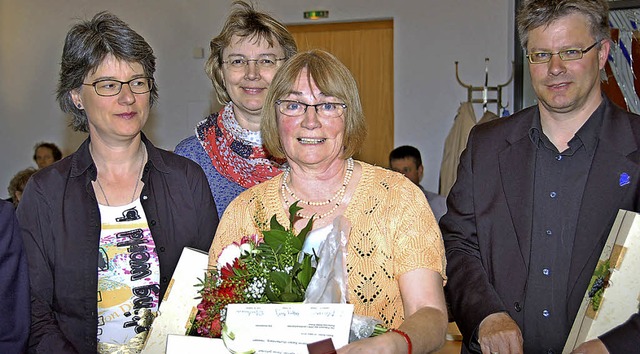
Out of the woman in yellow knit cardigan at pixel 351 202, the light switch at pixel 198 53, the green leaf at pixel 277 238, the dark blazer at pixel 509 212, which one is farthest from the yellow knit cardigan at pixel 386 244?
the light switch at pixel 198 53

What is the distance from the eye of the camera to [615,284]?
2.04 m

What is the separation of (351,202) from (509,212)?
1.86ft

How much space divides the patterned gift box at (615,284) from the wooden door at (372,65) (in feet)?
20.4

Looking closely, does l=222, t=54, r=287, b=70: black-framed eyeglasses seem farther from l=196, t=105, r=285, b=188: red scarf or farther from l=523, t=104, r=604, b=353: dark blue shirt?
l=523, t=104, r=604, b=353: dark blue shirt

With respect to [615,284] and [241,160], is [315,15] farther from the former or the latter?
[615,284]

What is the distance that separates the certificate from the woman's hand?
2 cm

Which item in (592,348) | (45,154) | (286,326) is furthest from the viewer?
(45,154)

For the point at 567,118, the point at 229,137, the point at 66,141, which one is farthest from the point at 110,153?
the point at 66,141

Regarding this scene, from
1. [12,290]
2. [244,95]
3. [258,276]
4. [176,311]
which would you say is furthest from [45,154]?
[258,276]

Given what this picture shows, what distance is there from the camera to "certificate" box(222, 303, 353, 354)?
1.74 meters

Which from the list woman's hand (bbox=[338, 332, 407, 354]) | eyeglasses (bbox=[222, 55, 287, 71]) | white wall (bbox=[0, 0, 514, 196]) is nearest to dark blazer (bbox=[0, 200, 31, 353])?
woman's hand (bbox=[338, 332, 407, 354])

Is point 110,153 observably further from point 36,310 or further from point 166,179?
point 36,310

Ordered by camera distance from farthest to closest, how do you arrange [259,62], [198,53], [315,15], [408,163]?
[198,53], [315,15], [408,163], [259,62]

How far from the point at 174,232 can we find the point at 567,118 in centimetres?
133
